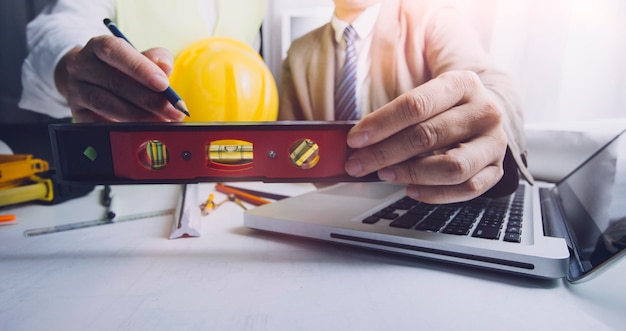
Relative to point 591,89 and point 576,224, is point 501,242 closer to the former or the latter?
point 576,224

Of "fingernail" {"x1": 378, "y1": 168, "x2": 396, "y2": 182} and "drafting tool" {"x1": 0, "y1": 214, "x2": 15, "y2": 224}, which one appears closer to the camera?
"fingernail" {"x1": 378, "y1": 168, "x2": 396, "y2": 182}

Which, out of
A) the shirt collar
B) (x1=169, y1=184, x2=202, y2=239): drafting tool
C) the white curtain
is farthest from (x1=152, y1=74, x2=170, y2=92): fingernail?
the white curtain

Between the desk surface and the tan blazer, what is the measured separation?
0.54 m

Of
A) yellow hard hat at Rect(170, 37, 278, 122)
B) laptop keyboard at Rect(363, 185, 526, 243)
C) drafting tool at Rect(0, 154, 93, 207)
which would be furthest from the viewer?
yellow hard hat at Rect(170, 37, 278, 122)

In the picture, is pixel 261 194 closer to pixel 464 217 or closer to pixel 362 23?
pixel 464 217

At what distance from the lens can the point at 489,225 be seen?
0.42 meters

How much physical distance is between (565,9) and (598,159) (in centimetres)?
45

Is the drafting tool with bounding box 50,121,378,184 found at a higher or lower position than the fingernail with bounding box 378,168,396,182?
higher

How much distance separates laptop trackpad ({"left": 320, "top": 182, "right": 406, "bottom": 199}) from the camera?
61 centimetres

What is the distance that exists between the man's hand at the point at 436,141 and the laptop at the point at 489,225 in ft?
0.18

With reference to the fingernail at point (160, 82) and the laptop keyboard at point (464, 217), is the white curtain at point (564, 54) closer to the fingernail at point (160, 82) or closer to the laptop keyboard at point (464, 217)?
the laptop keyboard at point (464, 217)

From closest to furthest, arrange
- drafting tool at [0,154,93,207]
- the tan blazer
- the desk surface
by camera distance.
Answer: the desk surface
drafting tool at [0,154,93,207]
the tan blazer

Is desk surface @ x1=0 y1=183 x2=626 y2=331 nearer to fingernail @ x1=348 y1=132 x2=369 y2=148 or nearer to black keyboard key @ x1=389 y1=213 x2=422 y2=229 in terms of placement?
black keyboard key @ x1=389 y1=213 x2=422 y2=229

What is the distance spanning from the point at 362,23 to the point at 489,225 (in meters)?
0.66
